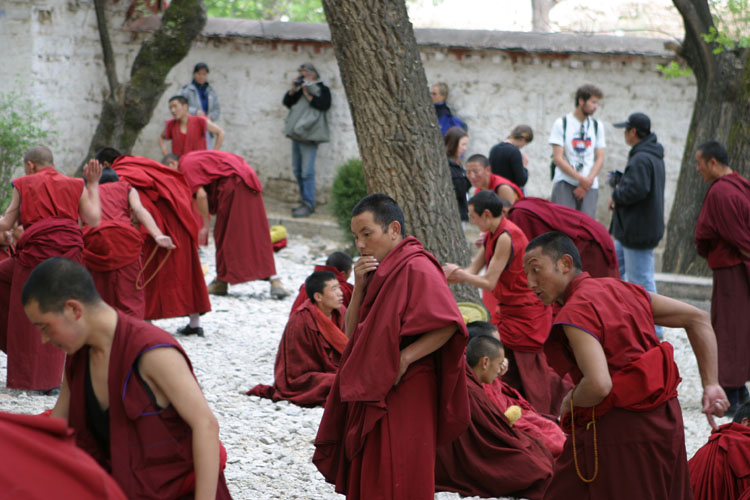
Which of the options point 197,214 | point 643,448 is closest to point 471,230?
point 197,214

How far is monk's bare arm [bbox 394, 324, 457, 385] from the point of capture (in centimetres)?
336

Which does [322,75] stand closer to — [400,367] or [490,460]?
[490,460]

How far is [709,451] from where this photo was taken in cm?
376

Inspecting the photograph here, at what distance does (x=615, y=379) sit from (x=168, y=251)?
4.40 meters

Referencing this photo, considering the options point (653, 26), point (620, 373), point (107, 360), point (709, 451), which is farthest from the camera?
point (653, 26)

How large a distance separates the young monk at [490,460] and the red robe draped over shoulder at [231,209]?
4001 mm

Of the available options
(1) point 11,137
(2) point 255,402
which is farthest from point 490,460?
(1) point 11,137

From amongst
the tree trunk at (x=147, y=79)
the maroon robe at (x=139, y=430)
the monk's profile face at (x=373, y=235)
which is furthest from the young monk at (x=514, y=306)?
the tree trunk at (x=147, y=79)

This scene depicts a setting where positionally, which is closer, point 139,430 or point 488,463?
point 139,430

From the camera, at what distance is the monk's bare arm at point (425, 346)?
3.36 m

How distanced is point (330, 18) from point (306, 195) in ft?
18.9

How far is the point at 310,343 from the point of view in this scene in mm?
5754

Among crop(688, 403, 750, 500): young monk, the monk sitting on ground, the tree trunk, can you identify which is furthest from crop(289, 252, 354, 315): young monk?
the tree trunk

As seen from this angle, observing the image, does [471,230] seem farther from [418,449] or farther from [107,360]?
[107,360]
